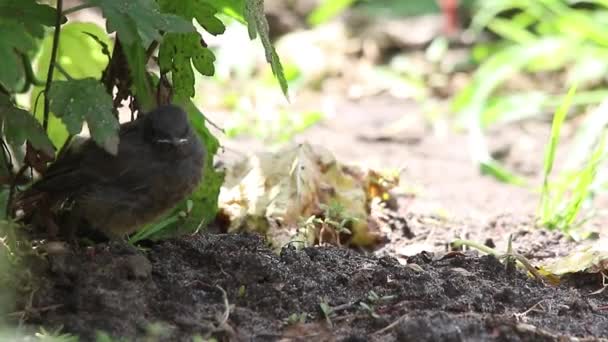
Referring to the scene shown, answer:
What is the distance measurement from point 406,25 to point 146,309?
6.18 meters

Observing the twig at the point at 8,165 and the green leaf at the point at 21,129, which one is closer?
the green leaf at the point at 21,129

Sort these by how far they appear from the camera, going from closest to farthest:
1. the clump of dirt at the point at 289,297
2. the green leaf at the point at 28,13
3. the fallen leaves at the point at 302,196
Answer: the clump of dirt at the point at 289,297 → the green leaf at the point at 28,13 → the fallen leaves at the point at 302,196

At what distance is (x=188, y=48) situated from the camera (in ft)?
12.4

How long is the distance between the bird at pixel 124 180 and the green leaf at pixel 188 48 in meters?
0.13

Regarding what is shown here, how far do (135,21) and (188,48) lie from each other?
58 cm

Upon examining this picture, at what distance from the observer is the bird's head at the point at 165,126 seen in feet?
12.2

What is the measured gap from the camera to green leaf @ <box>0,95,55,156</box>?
334cm

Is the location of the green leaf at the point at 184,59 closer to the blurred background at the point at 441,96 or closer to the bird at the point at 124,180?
the bird at the point at 124,180

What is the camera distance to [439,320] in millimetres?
3199

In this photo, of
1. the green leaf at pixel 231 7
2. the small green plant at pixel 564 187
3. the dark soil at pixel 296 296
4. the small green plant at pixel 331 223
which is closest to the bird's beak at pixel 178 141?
the dark soil at pixel 296 296

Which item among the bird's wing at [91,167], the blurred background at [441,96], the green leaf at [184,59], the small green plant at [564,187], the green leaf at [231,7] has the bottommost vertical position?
the blurred background at [441,96]

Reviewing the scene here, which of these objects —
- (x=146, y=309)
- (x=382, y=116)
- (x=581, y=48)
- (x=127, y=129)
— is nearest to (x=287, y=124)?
(x=382, y=116)

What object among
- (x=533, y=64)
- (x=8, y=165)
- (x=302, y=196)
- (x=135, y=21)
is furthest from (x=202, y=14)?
(x=533, y=64)

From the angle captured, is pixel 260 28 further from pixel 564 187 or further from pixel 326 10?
pixel 326 10
